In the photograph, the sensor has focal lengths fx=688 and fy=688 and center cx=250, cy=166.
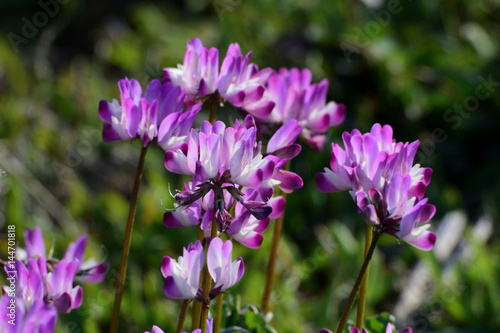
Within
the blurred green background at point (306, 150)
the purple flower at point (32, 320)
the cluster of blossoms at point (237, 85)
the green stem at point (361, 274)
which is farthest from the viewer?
the blurred green background at point (306, 150)

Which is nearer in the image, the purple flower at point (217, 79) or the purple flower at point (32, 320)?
the purple flower at point (32, 320)

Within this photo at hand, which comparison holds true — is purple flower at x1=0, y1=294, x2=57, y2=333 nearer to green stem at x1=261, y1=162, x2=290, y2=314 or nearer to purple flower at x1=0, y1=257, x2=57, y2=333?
purple flower at x1=0, y1=257, x2=57, y2=333

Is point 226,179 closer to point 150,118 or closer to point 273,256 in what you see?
point 150,118

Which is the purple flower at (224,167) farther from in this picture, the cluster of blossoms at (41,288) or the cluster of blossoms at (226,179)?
the cluster of blossoms at (41,288)

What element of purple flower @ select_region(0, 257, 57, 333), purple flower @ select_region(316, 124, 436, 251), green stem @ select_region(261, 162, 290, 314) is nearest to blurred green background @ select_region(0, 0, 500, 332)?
green stem @ select_region(261, 162, 290, 314)

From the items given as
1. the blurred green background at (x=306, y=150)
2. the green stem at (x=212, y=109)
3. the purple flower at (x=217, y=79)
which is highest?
the purple flower at (x=217, y=79)

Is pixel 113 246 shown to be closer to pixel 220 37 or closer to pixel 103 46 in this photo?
pixel 220 37

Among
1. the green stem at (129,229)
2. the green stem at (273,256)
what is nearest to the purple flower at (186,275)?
the green stem at (129,229)
